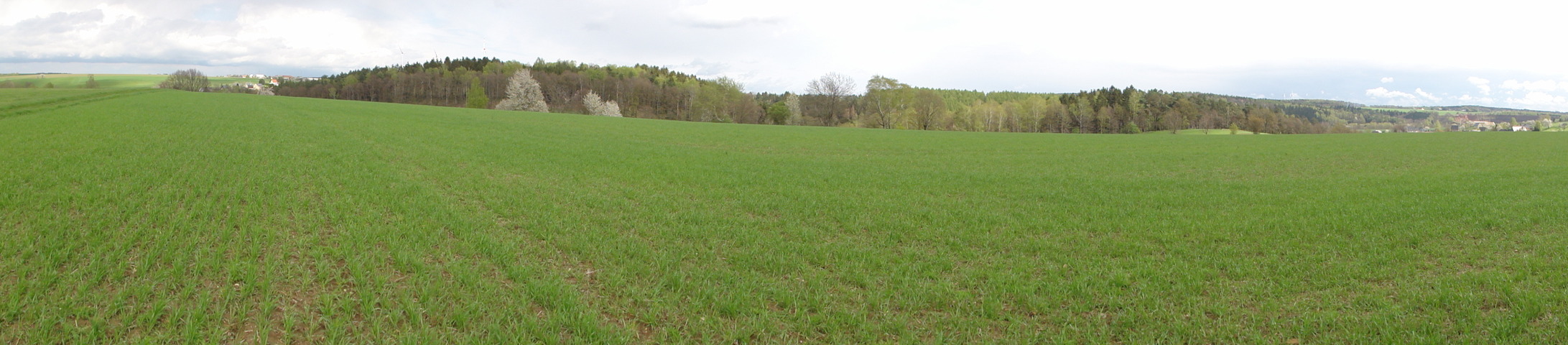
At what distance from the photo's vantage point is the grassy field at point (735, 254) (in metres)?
5.79

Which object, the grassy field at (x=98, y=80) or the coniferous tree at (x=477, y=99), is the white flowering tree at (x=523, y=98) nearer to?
the coniferous tree at (x=477, y=99)

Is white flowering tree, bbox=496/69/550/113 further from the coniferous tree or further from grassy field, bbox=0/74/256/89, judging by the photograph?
grassy field, bbox=0/74/256/89

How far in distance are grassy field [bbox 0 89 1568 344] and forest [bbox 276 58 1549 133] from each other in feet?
216

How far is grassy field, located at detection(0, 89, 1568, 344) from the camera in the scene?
228 inches

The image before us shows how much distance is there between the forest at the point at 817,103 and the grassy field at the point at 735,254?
65.8m

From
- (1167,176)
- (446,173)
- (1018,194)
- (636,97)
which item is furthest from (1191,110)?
(446,173)

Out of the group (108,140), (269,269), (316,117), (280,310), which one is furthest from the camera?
(316,117)

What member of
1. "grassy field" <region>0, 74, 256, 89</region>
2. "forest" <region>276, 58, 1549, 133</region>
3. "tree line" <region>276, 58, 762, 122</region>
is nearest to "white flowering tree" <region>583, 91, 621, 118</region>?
"forest" <region>276, 58, 1549, 133</region>

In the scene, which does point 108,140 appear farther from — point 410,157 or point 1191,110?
point 1191,110

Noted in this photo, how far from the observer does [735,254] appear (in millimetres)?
8617

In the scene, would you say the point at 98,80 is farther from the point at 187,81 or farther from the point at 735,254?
the point at 735,254

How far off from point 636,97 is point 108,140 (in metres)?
94.8

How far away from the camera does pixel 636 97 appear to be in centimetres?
11244

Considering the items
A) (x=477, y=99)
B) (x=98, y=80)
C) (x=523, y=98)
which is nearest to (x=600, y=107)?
(x=523, y=98)
